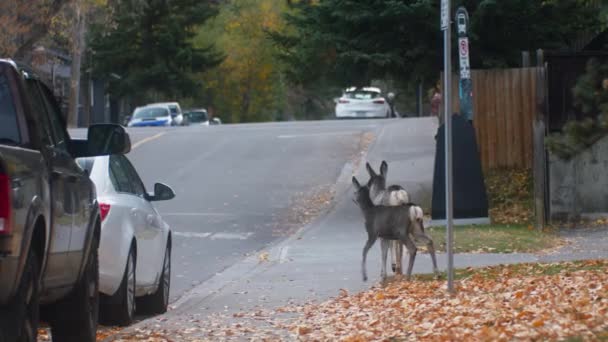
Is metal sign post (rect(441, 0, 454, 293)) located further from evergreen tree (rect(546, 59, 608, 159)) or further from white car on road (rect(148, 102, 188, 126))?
white car on road (rect(148, 102, 188, 126))

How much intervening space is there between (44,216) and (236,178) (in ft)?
63.5

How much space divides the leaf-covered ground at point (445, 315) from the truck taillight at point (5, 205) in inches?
138

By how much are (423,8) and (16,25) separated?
12484mm

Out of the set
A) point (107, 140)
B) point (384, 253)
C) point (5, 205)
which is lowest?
point (384, 253)

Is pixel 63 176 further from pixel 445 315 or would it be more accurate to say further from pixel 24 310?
pixel 445 315

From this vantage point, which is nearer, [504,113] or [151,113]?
[504,113]

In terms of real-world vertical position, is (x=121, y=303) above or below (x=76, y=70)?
below

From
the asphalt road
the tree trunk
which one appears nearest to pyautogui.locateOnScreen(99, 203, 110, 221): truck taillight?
the asphalt road

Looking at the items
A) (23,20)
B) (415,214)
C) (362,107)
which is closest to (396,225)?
(415,214)

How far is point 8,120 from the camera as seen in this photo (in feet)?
23.8

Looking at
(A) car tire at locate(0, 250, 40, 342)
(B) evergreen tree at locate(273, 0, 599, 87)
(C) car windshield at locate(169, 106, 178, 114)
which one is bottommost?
(A) car tire at locate(0, 250, 40, 342)

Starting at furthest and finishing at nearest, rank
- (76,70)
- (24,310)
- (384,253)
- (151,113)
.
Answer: (76,70) → (151,113) → (384,253) → (24,310)

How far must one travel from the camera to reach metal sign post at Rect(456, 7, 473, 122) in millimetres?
17922

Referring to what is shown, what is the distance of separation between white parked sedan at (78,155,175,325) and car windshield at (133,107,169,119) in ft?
119
